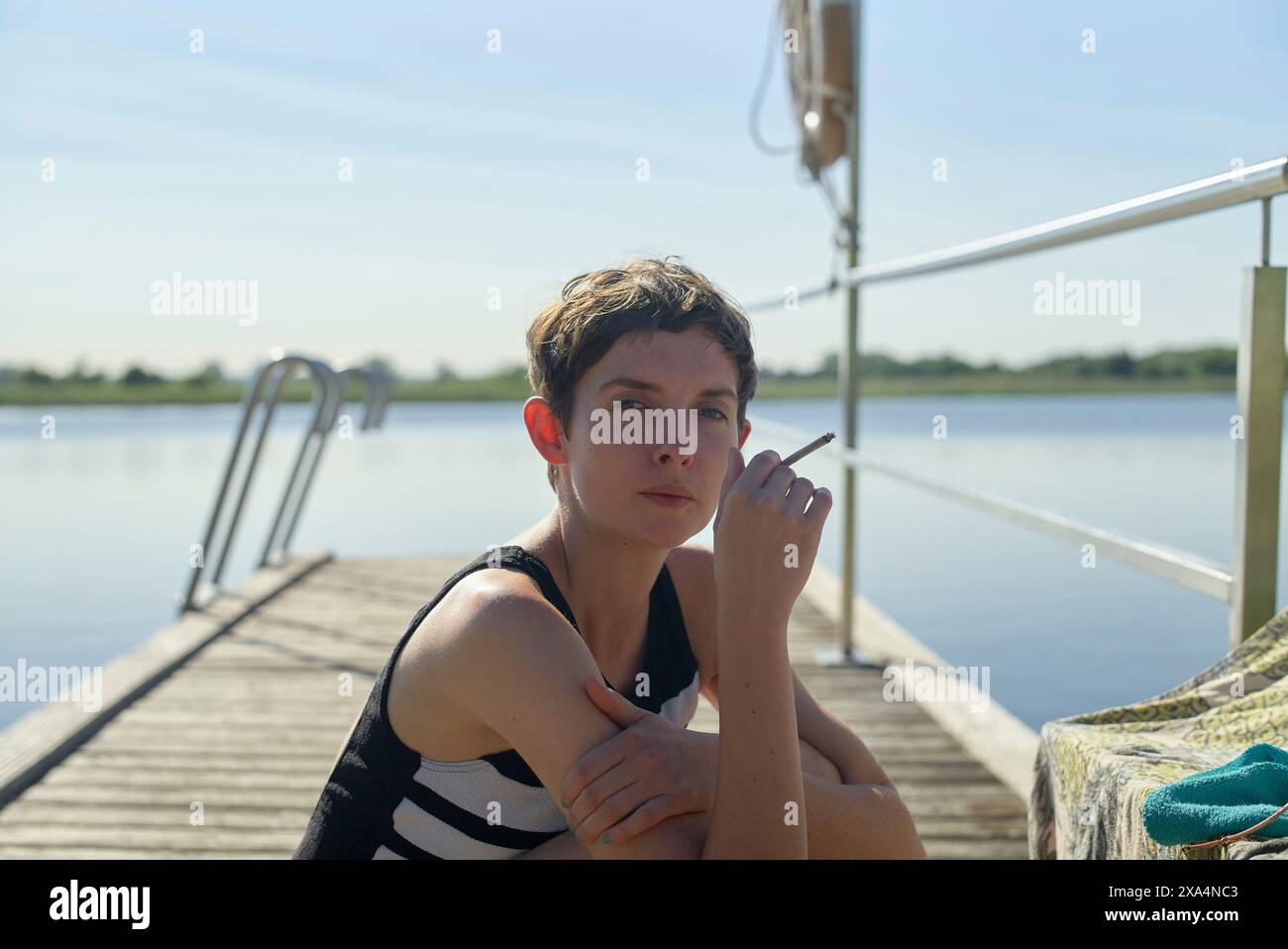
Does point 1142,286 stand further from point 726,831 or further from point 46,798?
point 46,798

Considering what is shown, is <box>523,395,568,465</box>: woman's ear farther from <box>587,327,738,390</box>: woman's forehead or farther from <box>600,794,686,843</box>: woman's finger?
<box>600,794,686,843</box>: woman's finger

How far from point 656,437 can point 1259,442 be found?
67cm

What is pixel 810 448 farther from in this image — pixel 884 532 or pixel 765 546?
pixel 884 532

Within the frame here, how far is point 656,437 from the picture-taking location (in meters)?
1.18

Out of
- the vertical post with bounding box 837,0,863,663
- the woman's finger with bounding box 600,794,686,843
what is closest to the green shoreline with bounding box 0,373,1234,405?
the vertical post with bounding box 837,0,863,663

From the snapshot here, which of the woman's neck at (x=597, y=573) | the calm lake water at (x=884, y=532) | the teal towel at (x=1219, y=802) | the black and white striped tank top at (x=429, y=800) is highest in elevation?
the woman's neck at (x=597, y=573)

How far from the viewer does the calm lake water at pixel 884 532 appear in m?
3.73

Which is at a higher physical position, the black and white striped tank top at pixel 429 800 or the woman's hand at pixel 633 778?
the woman's hand at pixel 633 778

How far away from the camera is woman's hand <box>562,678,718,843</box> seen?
100 centimetres

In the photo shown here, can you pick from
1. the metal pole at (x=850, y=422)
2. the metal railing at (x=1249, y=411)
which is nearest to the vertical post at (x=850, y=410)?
the metal pole at (x=850, y=422)

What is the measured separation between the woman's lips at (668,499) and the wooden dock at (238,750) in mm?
1057

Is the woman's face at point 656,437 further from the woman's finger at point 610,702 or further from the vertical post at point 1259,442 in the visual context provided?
the vertical post at point 1259,442

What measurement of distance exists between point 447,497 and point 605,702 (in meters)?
7.17

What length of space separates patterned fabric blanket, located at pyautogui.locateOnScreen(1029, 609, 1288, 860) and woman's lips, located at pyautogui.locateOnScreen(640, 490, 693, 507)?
48 cm
